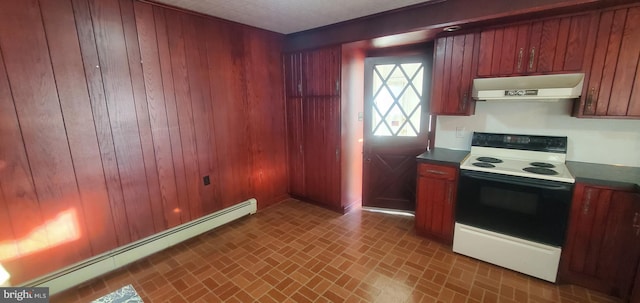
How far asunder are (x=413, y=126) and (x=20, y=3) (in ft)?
12.3

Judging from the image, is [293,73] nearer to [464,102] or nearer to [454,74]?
[454,74]

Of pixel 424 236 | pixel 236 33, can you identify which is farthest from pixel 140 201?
Answer: pixel 424 236

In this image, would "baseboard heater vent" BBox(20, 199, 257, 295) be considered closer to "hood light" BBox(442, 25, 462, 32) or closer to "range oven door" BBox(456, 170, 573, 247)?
"range oven door" BBox(456, 170, 573, 247)

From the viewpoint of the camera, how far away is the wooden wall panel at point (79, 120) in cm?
193

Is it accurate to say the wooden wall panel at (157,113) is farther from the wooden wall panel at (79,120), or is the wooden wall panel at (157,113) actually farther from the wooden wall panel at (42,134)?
the wooden wall panel at (42,134)

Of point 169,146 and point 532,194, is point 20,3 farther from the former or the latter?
point 532,194

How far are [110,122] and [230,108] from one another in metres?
1.19

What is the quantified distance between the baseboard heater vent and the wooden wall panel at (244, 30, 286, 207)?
1.78ft

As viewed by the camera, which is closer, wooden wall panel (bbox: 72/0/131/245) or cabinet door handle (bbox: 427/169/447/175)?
→ wooden wall panel (bbox: 72/0/131/245)

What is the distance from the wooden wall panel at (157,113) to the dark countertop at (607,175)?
370cm

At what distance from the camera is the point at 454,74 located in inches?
102

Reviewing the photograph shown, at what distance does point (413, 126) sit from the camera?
3268 mm

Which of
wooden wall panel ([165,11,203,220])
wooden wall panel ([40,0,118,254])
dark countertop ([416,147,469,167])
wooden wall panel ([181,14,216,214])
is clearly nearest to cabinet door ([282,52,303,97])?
wooden wall panel ([181,14,216,214])

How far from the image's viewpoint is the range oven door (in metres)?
2.03
